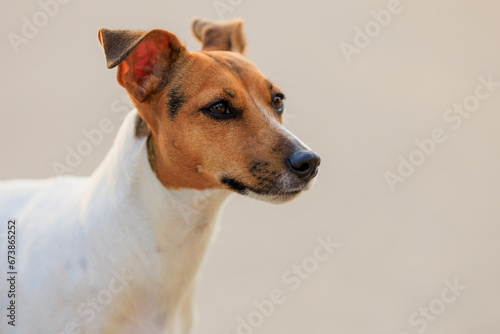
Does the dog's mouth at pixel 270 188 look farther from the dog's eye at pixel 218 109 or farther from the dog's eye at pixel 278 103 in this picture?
the dog's eye at pixel 278 103

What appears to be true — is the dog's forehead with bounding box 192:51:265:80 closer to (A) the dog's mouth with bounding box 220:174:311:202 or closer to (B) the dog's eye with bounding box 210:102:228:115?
(B) the dog's eye with bounding box 210:102:228:115

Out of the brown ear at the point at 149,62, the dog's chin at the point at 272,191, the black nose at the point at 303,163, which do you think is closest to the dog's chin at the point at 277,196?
the dog's chin at the point at 272,191

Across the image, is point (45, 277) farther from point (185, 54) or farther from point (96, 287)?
point (185, 54)

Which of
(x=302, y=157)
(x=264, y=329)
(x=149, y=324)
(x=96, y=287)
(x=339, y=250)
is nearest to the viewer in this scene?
(x=302, y=157)

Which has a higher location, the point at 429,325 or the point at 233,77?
the point at 233,77

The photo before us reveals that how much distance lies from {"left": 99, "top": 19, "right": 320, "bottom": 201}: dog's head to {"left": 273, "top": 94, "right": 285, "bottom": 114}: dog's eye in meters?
0.08

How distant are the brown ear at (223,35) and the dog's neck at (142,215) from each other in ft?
3.20

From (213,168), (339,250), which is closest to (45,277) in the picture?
(213,168)

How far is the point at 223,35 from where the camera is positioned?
3951 millimetres

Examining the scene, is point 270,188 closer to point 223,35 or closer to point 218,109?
point 218,109

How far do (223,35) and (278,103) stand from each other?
82 cm

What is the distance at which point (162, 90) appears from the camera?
3199 mm

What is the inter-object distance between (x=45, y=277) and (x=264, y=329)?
341 cm

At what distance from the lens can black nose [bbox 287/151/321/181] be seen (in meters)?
2.89
